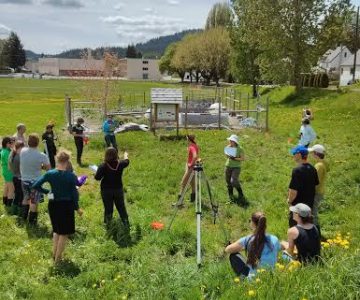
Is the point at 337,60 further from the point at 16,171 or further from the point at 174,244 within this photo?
the point at 174,244

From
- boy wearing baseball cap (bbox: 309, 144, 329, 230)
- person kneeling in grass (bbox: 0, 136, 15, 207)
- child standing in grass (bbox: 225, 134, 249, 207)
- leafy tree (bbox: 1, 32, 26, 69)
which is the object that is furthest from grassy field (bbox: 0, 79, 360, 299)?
leafy tree (bbox: 1, 32, 26, 69)

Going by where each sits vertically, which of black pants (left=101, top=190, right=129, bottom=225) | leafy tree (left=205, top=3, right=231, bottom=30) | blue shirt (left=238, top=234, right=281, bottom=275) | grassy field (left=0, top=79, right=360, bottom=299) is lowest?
grassy field (left=0, top=79, right=360, bottom=299)

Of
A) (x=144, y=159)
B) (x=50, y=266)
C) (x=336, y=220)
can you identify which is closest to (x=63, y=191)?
(x=50, y=266)

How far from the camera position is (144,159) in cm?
1798

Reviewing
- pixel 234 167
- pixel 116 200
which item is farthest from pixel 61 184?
pixel 234 167

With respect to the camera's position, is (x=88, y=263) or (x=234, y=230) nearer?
(x=88, y=263)

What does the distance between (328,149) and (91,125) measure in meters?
14.7

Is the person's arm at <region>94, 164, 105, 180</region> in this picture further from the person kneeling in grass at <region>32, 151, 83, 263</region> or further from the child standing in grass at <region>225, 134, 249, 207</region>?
the child standing in grass at <region>225, 134, 249, 207</region>

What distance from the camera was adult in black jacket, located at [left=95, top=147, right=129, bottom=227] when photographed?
9375 millimetres

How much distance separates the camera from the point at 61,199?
818 cm

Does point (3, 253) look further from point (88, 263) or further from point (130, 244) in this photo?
point (130, 244)

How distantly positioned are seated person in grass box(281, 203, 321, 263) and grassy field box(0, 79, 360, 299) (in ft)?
0.90

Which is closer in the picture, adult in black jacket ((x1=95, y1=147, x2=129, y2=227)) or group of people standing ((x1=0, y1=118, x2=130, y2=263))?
group of people standing ((x1=0, y1=118, x2=130, y2=263))

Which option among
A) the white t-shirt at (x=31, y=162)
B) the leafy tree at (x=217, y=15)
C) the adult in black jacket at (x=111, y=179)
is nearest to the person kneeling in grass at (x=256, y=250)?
the adult in black jacket at (x=111, y=179)
